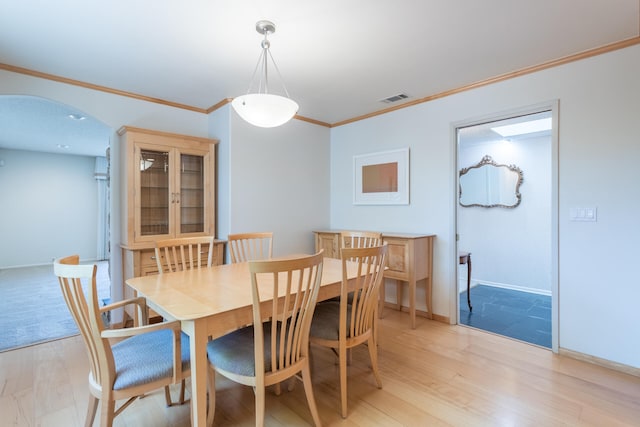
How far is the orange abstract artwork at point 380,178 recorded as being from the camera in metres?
3.73

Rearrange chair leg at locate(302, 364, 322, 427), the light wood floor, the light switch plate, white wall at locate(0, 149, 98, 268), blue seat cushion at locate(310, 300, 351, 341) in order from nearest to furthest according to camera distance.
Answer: chair leg at locate(302, 364, 322, 427)
the light wood floor
blue seat cushion at locate(310, 300, 351, 341)
the light switch plate
white wall at locate(0, 149, 98, 268)

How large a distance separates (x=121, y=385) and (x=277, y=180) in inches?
111

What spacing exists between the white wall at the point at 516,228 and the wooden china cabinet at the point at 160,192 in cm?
354

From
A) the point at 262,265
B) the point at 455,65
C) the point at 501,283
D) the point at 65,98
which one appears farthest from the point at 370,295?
the point at 501,283

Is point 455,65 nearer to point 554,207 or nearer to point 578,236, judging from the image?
point 554,207

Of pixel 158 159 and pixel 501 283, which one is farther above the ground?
pixel 158 159

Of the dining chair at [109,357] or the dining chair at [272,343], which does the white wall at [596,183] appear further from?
the dining chair at [109,357]

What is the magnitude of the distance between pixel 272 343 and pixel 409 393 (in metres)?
1.14

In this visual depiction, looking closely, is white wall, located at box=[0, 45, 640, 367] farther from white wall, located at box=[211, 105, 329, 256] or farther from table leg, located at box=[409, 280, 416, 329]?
table leg, located at box=[409, 280, 416, 329]

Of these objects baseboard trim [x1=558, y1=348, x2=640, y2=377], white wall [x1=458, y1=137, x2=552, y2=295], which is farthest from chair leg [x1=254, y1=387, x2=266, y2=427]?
white wall [x1=458, y1=137, x2=552, y2=295]

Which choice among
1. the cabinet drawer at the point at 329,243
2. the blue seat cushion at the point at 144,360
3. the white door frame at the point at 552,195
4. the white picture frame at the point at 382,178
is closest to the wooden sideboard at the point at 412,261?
the white door frame at the point at 552,195

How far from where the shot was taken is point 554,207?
8.43 feet

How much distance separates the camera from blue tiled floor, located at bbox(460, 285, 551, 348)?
118 inches

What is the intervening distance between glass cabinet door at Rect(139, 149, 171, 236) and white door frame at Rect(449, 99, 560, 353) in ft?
9.88
